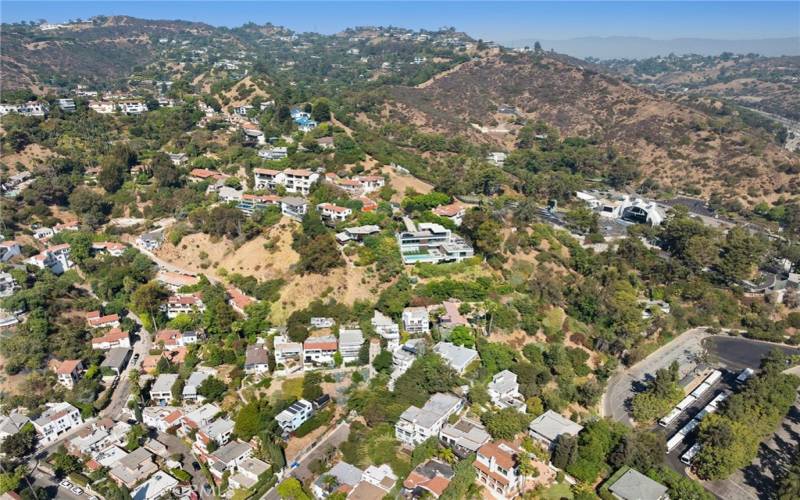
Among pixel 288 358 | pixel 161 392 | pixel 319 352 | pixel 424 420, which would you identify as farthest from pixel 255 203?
pixel 424 420

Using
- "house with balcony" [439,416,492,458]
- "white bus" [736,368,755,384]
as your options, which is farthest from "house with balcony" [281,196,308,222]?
"white bus" [736,368,755,384]

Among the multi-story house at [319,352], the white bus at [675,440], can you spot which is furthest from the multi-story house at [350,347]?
the white bus at [675,440]

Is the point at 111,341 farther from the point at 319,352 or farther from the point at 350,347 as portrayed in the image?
the point at 350,347

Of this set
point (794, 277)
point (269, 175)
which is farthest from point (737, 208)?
point (269, 175)

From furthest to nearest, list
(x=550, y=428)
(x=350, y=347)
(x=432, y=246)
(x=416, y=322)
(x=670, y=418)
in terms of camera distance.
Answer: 1. (x=432, y=246)
2. (x=416, y=322)
3. (x=350, y=347)
4. (x=670, y=418)
5. (x=550, y=428)

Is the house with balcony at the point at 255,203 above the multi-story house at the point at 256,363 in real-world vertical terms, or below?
above

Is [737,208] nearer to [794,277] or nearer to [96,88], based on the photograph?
[794,277]

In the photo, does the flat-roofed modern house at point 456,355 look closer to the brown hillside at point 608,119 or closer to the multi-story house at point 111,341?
the multi-story house at point 111,341
